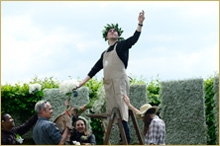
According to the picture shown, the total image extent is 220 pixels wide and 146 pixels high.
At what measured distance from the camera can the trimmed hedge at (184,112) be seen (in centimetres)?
907

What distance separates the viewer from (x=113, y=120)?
18.7 ft

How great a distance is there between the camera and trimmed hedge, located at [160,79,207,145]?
907cm

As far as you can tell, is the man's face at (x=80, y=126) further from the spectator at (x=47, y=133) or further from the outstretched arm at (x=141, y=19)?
the outstretched arm at (x=141, y=19)

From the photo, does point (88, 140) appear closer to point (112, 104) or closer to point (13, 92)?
point (112, 104)

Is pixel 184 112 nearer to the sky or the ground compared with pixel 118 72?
nearer to the ground

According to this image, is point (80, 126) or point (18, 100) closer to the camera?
point (80, 126)

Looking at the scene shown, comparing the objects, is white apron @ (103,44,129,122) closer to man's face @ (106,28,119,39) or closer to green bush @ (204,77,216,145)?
man's face @ (106,28,119,39)

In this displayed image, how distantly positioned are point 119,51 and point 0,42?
6.45 feet

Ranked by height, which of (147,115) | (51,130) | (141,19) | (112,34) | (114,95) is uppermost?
(141,19)

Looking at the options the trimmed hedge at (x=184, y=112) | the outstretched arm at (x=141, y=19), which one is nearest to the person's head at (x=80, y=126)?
the outstretched arm at (x=141, y=19)

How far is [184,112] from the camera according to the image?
29.9 feet

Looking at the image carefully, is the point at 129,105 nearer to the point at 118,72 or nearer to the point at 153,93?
the point at 118,72

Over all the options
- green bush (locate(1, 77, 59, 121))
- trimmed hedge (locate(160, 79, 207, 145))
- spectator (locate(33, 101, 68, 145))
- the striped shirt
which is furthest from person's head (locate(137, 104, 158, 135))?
green bush (locate(1, 77, 59, 121))

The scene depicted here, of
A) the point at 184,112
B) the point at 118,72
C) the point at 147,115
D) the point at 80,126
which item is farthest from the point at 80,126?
the point at 184,112
